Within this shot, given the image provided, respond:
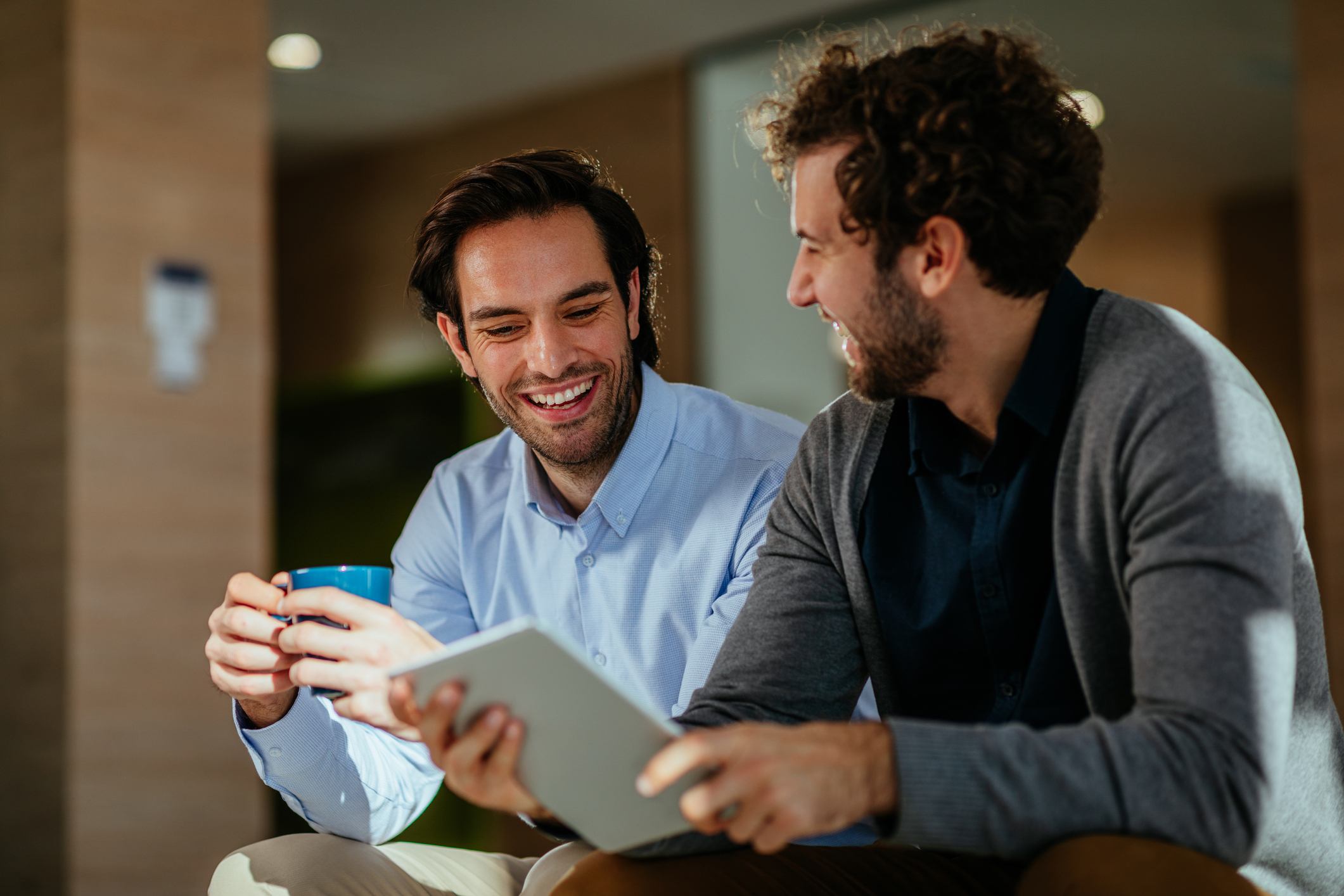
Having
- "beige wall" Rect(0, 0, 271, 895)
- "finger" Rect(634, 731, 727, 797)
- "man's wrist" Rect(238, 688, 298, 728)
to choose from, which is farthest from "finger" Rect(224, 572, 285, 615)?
"beige wall" Rect(0, 0, 271, 895)

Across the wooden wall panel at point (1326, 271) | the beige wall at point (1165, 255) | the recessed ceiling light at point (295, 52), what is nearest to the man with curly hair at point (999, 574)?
the wooden wall panel at point (1326, 271)

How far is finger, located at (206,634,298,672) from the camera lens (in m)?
1.62

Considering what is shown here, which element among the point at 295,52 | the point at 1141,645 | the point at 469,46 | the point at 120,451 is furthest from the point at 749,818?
the point at 295,52

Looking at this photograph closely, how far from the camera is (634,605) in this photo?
2.12 meters

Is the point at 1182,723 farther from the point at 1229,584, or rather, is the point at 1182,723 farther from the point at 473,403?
the point at 473,403

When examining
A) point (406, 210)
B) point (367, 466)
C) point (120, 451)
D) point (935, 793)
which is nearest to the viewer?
point (935, 793)

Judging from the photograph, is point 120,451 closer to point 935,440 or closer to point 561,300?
point 561,300

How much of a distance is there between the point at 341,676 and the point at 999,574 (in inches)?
26.8

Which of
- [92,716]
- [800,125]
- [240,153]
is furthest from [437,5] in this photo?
[800,125]

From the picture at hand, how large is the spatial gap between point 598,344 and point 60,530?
2.31 metres

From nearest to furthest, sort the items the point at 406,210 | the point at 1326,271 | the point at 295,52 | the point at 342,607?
the point at 342,607 < the point at 1326,271 < the point at 295,52 < the point at 406,210

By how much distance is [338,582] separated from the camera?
153cm

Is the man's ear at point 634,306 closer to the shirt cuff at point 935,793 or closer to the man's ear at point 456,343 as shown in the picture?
the man's ear at point 456,343

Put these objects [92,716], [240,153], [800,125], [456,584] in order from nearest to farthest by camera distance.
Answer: [800,125] < [456,584] < [92,716] < [240,153]
